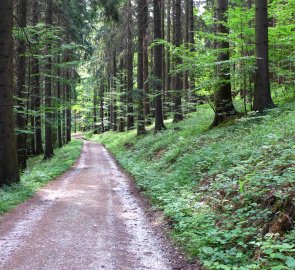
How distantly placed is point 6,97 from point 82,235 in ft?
19.0

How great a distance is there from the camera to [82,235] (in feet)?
20.3

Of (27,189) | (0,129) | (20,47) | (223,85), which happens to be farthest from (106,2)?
(27,189)

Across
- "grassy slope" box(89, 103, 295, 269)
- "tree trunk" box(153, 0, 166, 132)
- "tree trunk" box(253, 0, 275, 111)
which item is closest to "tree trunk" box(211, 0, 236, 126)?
"tree trunk" box(253, 0, 275, 111)

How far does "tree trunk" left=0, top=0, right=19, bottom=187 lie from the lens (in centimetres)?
997

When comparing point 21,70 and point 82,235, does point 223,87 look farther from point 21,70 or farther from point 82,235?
point 21,70

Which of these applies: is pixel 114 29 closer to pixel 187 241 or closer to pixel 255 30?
pixel 255 30

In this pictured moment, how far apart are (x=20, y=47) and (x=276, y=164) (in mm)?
13165

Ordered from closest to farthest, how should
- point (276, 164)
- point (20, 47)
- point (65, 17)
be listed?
point (276, 164) < point (20, 47) < point (65, 17)

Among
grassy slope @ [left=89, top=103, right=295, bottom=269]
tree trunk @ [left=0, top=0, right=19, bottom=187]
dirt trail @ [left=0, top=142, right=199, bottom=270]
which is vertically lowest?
dirt trail @ [left=0, top=142, right=199, bottom=270]

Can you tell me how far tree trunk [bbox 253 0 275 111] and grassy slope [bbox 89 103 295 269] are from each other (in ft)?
2.52

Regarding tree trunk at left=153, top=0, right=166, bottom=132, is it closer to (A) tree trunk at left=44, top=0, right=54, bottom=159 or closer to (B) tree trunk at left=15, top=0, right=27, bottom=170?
(A) tree trunk at left=44, top=0, right=54, bottom=159

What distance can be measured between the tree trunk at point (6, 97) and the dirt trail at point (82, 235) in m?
1.29

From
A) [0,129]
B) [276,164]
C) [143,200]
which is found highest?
[0,129]

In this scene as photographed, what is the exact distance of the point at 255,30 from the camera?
11.9 m
